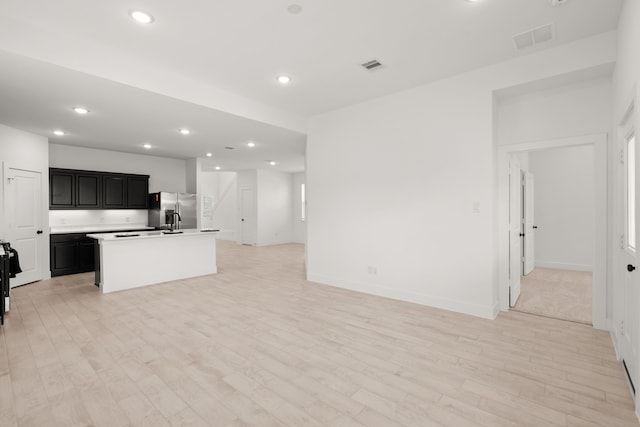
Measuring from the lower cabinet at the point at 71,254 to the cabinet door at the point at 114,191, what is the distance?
969 mm

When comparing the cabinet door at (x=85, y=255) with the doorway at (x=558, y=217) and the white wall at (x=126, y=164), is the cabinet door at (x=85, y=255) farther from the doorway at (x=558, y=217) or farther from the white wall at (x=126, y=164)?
the doorway at (x=558, y=217)

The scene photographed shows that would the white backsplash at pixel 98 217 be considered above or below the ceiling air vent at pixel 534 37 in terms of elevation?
below

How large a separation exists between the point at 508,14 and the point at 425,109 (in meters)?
1.60

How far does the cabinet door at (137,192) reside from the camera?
304 inches

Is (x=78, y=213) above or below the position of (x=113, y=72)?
below

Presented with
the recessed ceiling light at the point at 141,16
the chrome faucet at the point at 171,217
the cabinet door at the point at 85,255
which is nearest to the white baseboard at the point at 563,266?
the recessed ceiling light at the point at 141,16

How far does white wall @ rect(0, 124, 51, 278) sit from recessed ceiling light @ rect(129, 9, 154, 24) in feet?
14.3

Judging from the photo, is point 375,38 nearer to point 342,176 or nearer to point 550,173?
point 342,176

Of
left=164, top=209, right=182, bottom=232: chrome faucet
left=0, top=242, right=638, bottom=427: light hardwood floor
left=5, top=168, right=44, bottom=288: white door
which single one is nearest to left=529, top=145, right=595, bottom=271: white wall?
left=0, top=242, right=638, bottom=427: light hardwood floor

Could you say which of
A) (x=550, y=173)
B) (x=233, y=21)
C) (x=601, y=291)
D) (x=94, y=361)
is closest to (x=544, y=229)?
(x=550, y=173)

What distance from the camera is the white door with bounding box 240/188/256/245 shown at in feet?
38.3

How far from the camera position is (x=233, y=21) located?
2.89m

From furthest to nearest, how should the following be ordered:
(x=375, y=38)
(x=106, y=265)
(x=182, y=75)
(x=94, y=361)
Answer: (x=106, y=265)
(x=182, y=75)
(x=375, y=38)
(x=94, y=361)

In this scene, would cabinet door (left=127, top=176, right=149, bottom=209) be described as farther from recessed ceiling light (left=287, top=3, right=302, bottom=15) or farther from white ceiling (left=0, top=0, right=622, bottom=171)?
recessed ceiling light (left=287, top=3, right=302, bottom=15)
